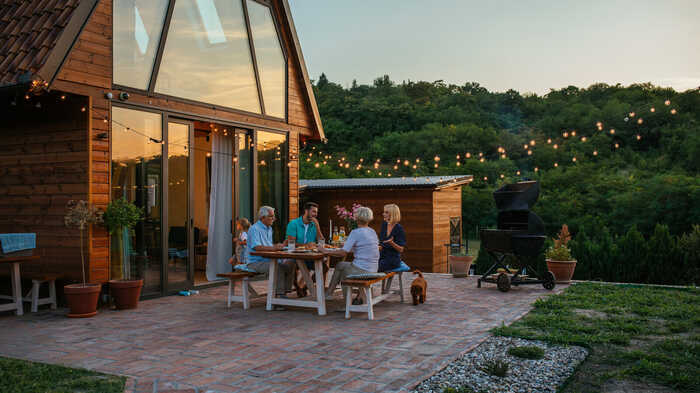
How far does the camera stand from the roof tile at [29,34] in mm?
6141

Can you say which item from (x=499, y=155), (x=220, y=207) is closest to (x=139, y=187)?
(x=220, y=207)

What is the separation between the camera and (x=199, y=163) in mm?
11828

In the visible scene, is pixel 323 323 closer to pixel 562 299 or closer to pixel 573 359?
pixel 573 359

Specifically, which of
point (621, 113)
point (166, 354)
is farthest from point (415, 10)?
point (166, 354)

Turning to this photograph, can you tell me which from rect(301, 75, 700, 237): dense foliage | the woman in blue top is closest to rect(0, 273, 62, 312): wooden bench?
the woman in blue top

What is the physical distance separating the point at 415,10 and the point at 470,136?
19.1 ft

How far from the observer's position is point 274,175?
9930 millimetres

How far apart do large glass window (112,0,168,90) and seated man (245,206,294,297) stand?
8.74 ft

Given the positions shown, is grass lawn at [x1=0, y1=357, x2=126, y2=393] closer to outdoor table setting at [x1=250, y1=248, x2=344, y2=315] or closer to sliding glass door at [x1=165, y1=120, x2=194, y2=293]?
outdoor table setting at [x1=250, y1=248, x2=344, y2=315]

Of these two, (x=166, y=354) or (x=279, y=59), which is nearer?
(x=166, y=354)

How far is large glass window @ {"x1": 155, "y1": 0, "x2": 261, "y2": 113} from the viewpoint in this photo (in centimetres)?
791

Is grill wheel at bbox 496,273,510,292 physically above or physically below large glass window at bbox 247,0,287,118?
below

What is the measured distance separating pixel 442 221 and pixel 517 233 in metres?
5.47

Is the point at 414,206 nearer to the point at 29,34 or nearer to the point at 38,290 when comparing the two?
the point at 38,290
